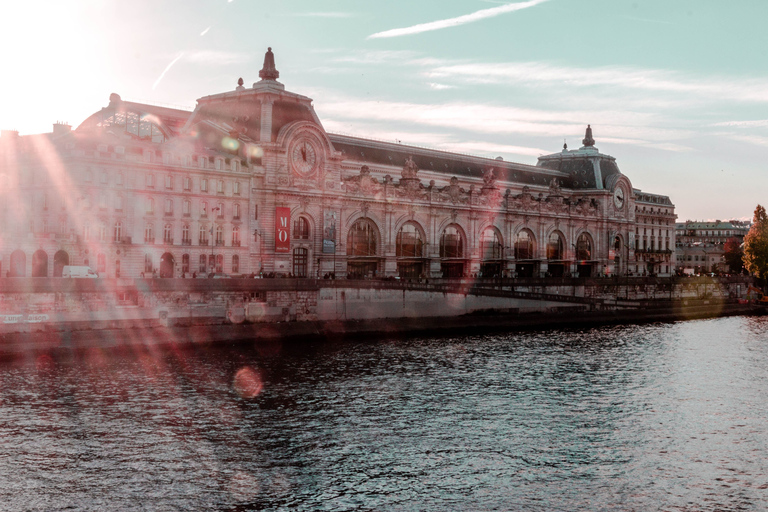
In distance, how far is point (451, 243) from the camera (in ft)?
356

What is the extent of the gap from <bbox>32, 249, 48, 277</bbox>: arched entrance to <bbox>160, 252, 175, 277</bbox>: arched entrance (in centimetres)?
1078

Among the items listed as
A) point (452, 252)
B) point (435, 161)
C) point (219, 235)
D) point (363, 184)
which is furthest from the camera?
point (435, 161)

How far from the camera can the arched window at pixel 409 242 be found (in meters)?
101

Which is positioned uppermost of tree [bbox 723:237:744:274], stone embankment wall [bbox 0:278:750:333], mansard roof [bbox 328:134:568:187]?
mansard roof [bbox 328:134:568:187]

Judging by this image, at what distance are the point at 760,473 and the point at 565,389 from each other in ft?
54.3

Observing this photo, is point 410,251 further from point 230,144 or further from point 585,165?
point 585,165

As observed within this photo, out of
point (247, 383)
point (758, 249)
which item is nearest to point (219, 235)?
point (247, 383)

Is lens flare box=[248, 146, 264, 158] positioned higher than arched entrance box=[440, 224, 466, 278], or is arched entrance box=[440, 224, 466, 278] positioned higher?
lens flare box=[248, 146, 264, 158]

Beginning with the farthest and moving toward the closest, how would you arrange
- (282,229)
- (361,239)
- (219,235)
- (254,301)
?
1. (361,239)
2. (282,229)
3. (219,235)
4. (254,301)

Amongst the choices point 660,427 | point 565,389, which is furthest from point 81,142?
point 660,427

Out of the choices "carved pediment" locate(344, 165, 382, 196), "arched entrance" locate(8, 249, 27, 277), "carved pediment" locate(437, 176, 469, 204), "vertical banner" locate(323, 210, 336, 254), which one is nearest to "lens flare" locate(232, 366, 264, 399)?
"arched entrance" locate(8, 249, 27, 277)

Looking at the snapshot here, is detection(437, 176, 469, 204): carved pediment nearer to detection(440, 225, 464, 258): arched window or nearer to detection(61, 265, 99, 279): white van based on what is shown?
detection(440, 225, 464, 258): arched window

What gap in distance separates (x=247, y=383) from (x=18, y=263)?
32734 millimetres

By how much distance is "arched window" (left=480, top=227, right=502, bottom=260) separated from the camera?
113 meters
